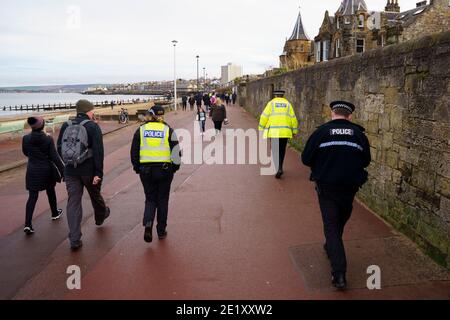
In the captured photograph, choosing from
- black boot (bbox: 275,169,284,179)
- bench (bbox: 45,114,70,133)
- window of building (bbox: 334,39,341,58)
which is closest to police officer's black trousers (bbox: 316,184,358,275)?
black boot (bbox: 275,169,284,179)

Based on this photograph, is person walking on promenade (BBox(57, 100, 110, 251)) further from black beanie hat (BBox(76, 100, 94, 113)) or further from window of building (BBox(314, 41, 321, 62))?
window of building (BBox(314, 41, 321, 62))

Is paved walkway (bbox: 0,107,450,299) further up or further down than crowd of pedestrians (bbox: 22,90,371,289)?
further down

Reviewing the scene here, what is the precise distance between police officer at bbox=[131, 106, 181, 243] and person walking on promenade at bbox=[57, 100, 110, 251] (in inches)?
19.3

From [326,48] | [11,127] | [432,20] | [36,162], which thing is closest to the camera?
[36,162]

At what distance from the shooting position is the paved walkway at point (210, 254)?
140 inches

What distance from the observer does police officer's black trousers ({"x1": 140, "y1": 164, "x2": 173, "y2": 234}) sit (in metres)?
4.71

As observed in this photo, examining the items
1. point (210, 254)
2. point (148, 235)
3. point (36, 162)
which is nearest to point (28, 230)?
point (36, 162)

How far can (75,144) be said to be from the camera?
462 centimetres

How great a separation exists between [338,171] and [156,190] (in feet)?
7.66

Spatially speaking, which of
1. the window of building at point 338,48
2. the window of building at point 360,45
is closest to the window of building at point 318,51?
the window of building at point 338,48

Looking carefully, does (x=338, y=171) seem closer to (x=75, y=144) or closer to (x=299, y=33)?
(x=75, y=144)

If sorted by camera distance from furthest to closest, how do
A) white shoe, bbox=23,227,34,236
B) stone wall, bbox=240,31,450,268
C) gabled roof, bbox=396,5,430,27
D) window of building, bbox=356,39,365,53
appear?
1. window of building, bbox=356,39,365,53
2. gabled roof, bbox=396,5,430,27
3. white shoe, bbox=23,227,34,236
4. stone wall, bbox=240,31,450,268
